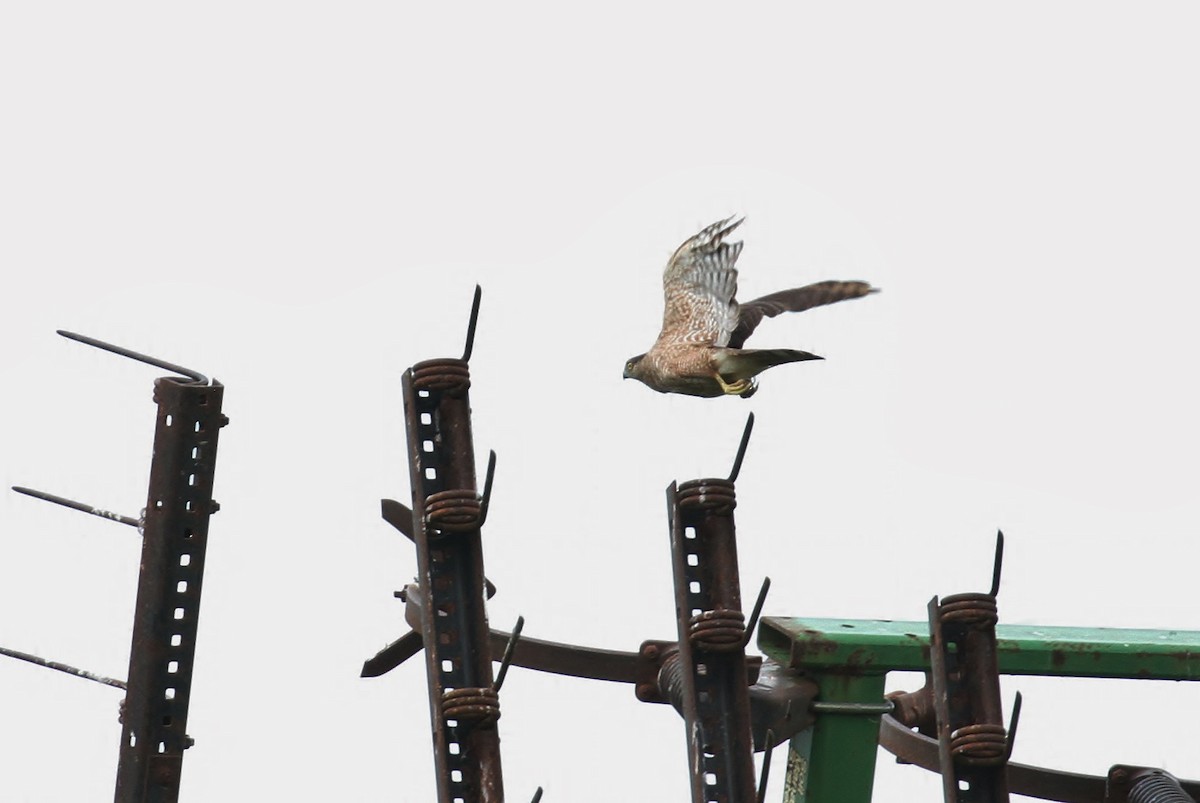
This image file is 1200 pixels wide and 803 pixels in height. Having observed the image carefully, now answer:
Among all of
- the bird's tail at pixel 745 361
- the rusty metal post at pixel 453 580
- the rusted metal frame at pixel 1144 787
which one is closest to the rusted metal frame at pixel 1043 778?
the rusted metal frame at pixel 1144 787

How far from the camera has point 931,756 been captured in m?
10.3

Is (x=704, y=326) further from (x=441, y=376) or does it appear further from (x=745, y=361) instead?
(x=441, y=376)

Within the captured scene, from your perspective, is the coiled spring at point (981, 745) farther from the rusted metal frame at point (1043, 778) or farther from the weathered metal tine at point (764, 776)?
the rusted metal frame at point (1043, 778)

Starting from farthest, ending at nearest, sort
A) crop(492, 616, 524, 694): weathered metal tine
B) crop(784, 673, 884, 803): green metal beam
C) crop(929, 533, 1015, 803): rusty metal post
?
crop(784, 673, 884, 803): green metal beam → crop(929, 533, 1015, 803): rusty metal post → crop(492, 616, 524, 694): weathered metal tine

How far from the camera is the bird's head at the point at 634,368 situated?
548 inches

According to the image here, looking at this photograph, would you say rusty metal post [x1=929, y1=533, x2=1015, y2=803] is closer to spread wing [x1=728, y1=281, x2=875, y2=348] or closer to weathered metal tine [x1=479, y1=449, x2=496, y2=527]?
weathered metal tine [x1=479, y1=449, x2=496, y2=527]

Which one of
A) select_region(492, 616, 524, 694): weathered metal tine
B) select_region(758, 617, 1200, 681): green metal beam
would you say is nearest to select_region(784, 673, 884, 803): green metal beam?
select_region(758, 617, 1200, 681): green metal beam

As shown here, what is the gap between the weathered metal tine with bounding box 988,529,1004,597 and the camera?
777 cm

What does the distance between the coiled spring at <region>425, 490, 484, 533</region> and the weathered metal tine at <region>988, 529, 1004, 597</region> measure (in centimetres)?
177

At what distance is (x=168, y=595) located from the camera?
26.7 feet

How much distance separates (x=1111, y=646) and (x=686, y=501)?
9.77ft

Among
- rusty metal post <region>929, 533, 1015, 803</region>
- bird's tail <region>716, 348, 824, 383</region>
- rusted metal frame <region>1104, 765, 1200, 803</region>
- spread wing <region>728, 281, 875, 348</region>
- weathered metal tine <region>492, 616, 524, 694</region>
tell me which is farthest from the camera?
spread wing <region>728, 281, 875, 348</region>

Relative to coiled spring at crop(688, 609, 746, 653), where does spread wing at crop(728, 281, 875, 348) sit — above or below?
above

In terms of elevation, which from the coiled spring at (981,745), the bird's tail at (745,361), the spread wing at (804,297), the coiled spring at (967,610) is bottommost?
the coiled spring at (981,745)
